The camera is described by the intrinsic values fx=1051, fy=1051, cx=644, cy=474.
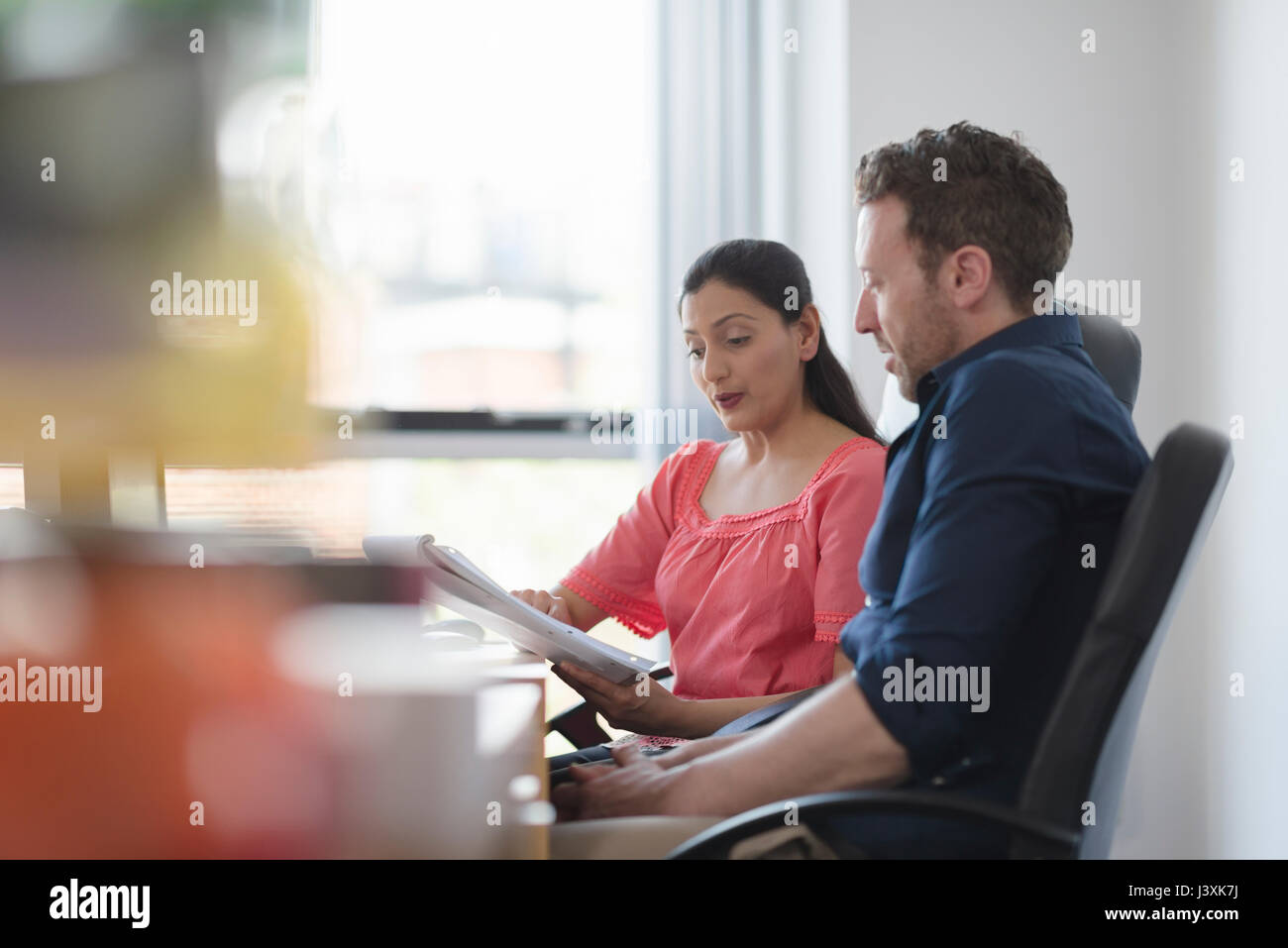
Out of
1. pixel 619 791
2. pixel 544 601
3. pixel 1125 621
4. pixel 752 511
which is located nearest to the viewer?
pixel 1125 621

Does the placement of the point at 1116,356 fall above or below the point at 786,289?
below

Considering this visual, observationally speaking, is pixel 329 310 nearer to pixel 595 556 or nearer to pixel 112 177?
pixel 112 177

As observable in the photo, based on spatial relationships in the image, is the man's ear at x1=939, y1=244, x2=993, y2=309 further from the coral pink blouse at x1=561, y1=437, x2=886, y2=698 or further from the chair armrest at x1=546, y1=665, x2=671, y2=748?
the chair armrest at x1=546, y1=665, x2=671, y2=748

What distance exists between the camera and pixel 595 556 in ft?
6.02

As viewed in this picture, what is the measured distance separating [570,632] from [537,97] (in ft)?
5.89

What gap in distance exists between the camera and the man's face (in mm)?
1228

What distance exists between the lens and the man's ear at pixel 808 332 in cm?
169

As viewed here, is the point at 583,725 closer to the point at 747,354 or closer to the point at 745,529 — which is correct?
the point at 745,529

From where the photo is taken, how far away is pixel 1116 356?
4.63 feet

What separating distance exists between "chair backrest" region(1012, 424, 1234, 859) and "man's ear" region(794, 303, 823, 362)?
776 mm

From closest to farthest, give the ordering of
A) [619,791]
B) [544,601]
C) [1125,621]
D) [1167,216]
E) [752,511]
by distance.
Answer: [1125,621] → [619,791] → [752,511] → [544,601] → [1167,216]

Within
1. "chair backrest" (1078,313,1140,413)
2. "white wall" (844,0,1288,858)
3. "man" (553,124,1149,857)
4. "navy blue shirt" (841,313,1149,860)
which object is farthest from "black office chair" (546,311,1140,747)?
"white wall" (844,0,1288,858)

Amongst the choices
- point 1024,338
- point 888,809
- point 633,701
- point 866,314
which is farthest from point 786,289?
point 888,809

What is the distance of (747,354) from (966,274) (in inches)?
19.7
